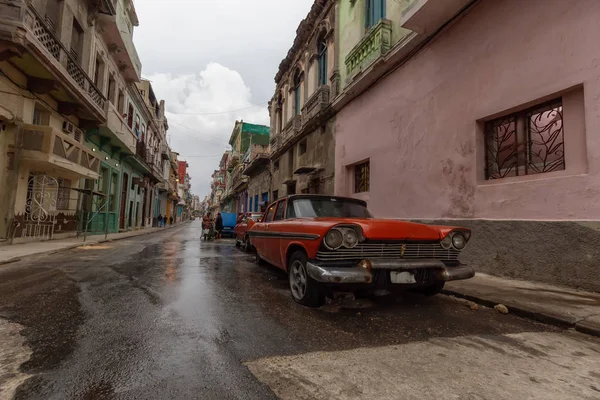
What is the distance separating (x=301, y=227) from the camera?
3746 mm

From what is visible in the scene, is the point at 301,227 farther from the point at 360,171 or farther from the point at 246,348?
the point at 360,171

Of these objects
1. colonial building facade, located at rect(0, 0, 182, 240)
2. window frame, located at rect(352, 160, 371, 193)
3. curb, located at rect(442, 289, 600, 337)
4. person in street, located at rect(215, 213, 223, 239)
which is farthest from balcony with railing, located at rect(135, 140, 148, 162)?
curb, located at rect(442, 289, 600, 337)

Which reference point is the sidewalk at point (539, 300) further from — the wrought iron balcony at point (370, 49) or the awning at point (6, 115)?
the awning at point (6, 115)

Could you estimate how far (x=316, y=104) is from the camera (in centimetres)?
1373

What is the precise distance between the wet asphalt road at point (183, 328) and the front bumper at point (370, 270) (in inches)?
18.7

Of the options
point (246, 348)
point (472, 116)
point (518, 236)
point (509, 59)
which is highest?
point (509, 59)

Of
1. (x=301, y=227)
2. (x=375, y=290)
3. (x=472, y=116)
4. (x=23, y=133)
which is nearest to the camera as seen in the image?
(x=375, y=290)

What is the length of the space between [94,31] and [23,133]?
7.02m

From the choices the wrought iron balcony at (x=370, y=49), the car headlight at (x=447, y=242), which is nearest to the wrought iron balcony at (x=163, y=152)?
the wrought iron balcony at (x=370, y=49)

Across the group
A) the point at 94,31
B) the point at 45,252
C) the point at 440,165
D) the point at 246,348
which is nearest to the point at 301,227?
the point at 246,348

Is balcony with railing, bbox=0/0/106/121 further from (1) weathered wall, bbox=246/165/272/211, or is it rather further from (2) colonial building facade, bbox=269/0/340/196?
(1) weathered wall, bbox=246/165/272/211

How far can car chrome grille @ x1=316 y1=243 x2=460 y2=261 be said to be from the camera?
3.22 metres

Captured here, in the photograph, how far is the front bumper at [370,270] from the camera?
2975mm

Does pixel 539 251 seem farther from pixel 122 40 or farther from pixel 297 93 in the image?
pixel 122 40
